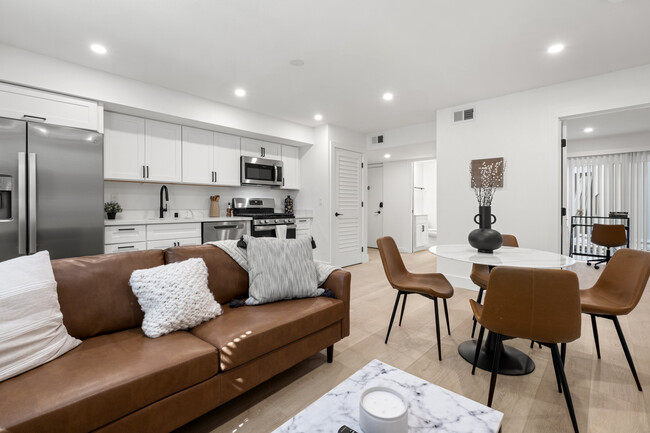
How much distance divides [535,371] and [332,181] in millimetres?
3624

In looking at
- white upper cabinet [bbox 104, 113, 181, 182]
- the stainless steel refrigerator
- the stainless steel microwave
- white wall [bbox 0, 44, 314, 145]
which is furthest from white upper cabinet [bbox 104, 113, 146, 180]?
the stainless steel microwave

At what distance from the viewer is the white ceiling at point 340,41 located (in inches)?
82.4

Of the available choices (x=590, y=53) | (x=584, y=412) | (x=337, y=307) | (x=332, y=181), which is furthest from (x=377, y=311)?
(x=590, y=53)

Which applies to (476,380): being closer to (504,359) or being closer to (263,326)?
(504,359)

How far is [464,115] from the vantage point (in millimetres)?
3992

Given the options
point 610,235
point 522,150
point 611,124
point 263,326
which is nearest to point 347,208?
point 522,150

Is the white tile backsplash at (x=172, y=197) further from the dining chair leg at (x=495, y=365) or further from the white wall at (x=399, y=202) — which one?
the dining chair leg at (x=495, y=365)

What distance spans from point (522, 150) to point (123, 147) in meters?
4.68

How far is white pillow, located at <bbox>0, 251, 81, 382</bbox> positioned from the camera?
114cm

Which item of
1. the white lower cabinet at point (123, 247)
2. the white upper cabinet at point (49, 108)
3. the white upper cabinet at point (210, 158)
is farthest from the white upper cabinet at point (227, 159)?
the white upper cabinet at point (49, 108)

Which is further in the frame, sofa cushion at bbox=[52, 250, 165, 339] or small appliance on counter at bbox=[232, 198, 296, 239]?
small appliance on counter at bbox=[232, 198, 296, 239]

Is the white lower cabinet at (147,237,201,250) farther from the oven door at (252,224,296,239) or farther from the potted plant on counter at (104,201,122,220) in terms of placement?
the oven door at (252,224,296,239)

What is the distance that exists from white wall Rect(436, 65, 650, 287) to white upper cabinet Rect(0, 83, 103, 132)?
411cm

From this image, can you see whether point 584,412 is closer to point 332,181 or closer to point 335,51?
point 335,51
